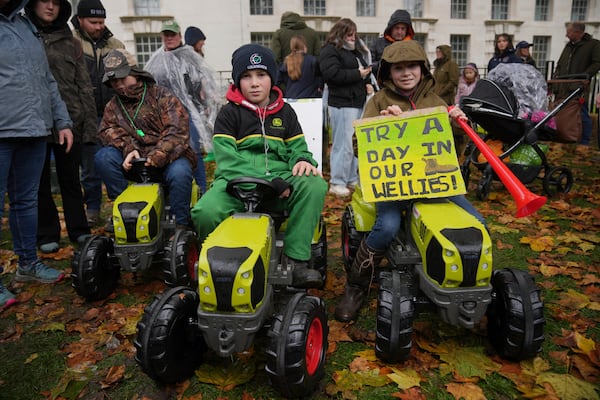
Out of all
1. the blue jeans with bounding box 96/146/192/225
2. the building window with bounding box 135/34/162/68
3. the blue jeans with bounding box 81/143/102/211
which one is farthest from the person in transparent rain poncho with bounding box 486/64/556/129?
the building window with bounding box 135/34/162/68

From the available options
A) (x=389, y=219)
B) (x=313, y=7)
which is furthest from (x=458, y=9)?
(x=389, y=219)

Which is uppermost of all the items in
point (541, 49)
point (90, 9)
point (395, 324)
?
point (541, 49)

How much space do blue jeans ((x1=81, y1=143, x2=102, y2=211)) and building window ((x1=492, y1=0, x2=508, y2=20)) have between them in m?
24.5

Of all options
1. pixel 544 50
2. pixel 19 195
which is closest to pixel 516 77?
pixel 19 195

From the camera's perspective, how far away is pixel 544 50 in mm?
25016

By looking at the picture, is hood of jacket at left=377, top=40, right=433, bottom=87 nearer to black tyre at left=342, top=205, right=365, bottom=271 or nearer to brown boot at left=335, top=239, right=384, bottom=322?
black tyre at left=342, top=205, right=365, bottom=271

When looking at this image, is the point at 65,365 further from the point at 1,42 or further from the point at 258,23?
the point at 258,23

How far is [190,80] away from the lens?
220 inches

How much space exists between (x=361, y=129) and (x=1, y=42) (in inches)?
105

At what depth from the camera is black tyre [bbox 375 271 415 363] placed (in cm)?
251

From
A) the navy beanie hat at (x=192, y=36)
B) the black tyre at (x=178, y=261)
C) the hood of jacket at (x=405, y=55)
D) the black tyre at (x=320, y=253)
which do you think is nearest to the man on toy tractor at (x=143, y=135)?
the black tyre at (x=178, y=261)

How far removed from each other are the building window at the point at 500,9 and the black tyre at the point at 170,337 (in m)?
26.3

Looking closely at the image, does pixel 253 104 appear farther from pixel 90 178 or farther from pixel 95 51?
pixel 90 178

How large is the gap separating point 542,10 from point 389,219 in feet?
89.4
